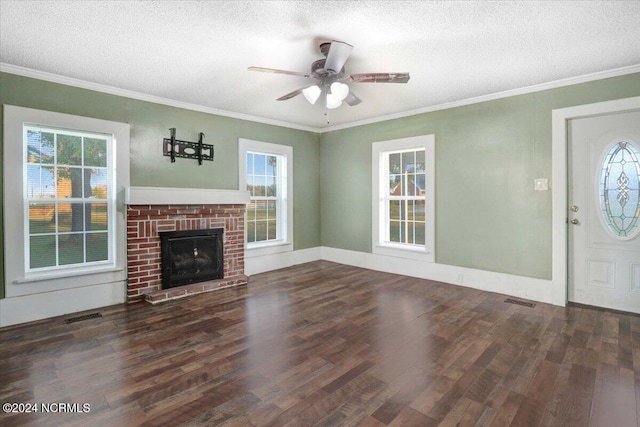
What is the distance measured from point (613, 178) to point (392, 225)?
2900mm

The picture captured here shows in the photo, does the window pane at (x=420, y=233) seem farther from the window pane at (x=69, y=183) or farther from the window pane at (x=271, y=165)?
the window pane at (x=69, y=183)

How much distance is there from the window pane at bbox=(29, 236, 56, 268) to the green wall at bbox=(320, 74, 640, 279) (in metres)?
4.74

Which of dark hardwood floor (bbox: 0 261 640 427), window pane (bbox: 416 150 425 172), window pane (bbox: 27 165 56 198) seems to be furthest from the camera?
window pane (bbox: 416 150 425 172)

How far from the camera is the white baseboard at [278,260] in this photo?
542 centimetres

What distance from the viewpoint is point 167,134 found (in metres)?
4.52

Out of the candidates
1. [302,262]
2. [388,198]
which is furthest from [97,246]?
[388,198]

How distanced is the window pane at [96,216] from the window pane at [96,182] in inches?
4.6

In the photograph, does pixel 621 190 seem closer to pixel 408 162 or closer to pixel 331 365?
pixel 408 162

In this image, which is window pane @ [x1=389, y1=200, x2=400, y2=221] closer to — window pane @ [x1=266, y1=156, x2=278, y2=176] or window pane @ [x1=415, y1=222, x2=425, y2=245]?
window pane @ [x1=415, y1=222, x2=425, y2=245]

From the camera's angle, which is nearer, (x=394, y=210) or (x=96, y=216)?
(x=96, y=216)

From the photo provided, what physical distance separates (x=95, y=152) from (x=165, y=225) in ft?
3.87

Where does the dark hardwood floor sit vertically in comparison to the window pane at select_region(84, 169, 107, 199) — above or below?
below

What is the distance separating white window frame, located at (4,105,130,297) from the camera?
11.0ft

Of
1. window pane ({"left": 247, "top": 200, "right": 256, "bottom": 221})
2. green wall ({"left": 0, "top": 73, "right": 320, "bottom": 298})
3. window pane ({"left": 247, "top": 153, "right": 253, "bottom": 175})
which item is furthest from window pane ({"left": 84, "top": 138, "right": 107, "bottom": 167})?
window pane ({"left": 247, "top": 200, "right": 256, "bottom": 221})
